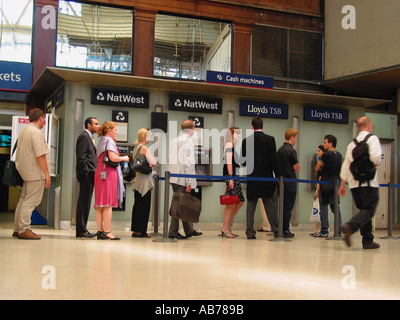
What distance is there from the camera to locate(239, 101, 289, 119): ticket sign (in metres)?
10.5

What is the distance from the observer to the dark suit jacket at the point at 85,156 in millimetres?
7426

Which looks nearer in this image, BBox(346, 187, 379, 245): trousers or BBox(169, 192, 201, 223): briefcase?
BBox(346, 187, 379, 245): trousers

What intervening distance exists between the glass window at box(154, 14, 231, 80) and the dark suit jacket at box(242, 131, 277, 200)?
561cm

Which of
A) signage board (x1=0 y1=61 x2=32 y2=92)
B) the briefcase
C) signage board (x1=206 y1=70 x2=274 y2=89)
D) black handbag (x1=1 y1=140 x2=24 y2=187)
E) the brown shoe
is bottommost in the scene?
the brown shoe

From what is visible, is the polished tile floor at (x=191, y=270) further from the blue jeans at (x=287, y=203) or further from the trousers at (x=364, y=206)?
the blue jeans at (x=287, y=203)

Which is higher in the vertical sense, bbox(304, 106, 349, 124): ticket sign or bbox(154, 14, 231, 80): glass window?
bbox(154, 14, 231, 80): glass window

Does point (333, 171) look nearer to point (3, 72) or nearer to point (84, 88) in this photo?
point (84, 88)

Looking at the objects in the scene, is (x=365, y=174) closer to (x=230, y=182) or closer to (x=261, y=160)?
(x=261, y=160)

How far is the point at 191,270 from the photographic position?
15.2 feet

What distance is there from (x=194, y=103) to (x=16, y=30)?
502cm

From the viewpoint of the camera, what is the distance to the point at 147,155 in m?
7.57

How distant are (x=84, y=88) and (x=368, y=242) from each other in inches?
221

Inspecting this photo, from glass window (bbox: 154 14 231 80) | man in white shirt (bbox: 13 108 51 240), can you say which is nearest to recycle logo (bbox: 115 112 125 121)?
man in white shirt (bbox: 13 108 51 240)

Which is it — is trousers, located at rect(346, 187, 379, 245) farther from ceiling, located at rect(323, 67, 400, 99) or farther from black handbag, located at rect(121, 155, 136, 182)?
ceiling, located at rect(323, 67, 400, 99)
